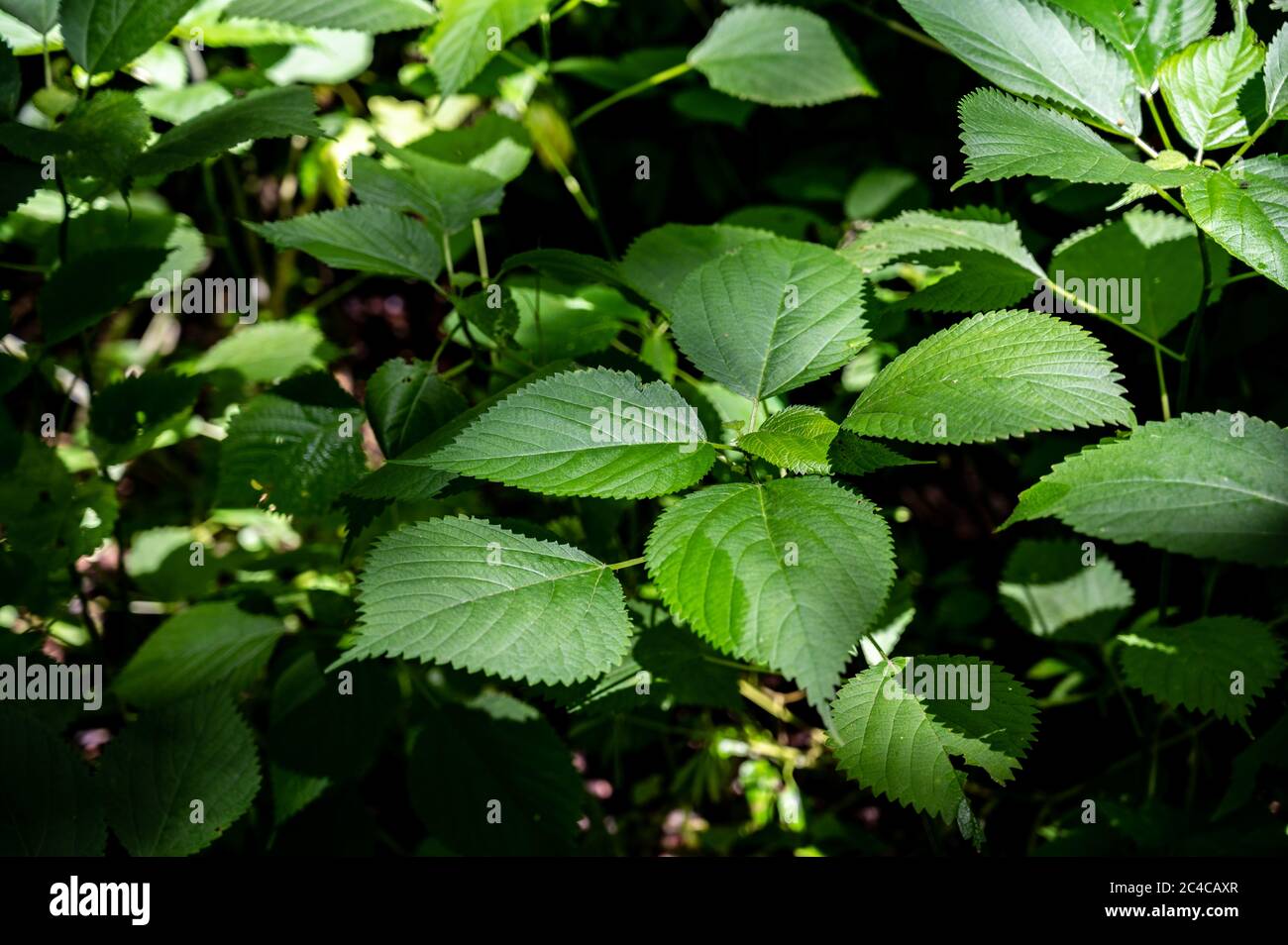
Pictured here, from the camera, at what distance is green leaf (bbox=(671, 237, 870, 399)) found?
3.51 feet

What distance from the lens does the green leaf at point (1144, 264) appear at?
4.24 ft

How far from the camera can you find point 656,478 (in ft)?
3.09

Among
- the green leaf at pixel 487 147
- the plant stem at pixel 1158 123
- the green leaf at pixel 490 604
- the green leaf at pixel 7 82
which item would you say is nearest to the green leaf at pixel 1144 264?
the plant stem at pixel 1158 123

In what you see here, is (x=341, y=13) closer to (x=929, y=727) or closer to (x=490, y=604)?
(x=490, y=604)

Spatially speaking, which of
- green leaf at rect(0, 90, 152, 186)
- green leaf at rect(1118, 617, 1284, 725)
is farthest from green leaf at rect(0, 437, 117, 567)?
green leaf at rect(1118, 617, 1284, 725)

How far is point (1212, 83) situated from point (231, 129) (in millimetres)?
1257

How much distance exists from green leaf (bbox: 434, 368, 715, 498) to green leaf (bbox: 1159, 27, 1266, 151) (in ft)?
2.16

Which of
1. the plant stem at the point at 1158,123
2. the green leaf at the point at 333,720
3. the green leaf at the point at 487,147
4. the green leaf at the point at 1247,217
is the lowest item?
the green leaf at the point at 333,720

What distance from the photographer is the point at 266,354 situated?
196 centimetres

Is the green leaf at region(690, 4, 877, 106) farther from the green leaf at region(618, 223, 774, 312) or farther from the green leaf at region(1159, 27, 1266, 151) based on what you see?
the green leaf at region(1159, 27, 1266, 151)

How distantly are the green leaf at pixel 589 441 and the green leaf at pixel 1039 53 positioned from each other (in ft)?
1.84

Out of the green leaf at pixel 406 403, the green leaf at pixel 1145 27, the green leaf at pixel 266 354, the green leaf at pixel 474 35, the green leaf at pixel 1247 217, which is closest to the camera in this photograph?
the green leaf at pixel 1247 217

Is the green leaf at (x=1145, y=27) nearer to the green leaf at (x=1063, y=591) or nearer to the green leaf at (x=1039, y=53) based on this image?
the green leaf at (x=1039, y=53)
